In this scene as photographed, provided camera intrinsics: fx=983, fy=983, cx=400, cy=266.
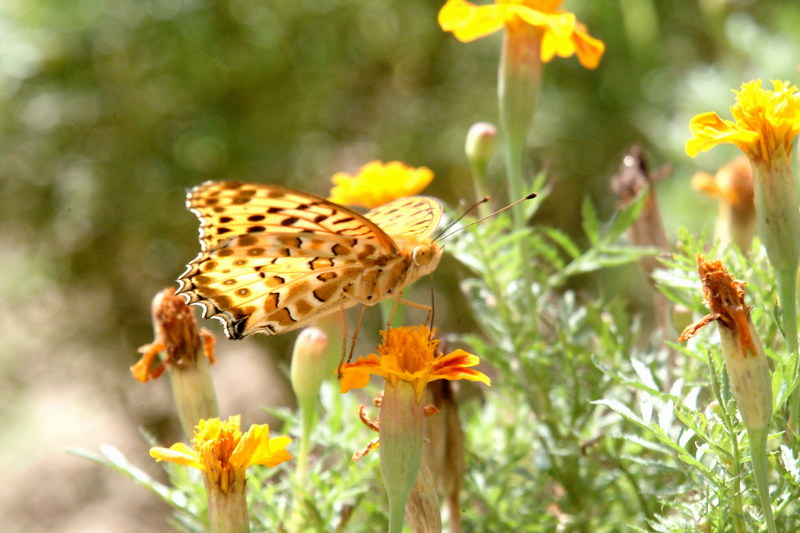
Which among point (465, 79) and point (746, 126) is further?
point (465, 79)

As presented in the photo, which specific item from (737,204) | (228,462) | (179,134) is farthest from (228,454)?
(179,134)

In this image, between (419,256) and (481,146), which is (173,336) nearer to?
(419,256)

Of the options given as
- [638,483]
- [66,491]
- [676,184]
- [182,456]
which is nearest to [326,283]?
[182,456]

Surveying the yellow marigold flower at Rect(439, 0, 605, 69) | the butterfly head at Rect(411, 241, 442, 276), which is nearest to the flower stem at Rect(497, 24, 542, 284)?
the yellow marigold flower at Rect(439, 0, 605, 69)

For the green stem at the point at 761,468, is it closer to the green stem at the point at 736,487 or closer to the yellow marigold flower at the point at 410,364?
the green stem at the point at 736,487

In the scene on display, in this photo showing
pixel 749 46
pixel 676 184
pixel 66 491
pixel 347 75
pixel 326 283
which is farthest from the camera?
pixel 66 491

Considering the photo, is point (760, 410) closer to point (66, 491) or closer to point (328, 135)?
point (328, 135)
